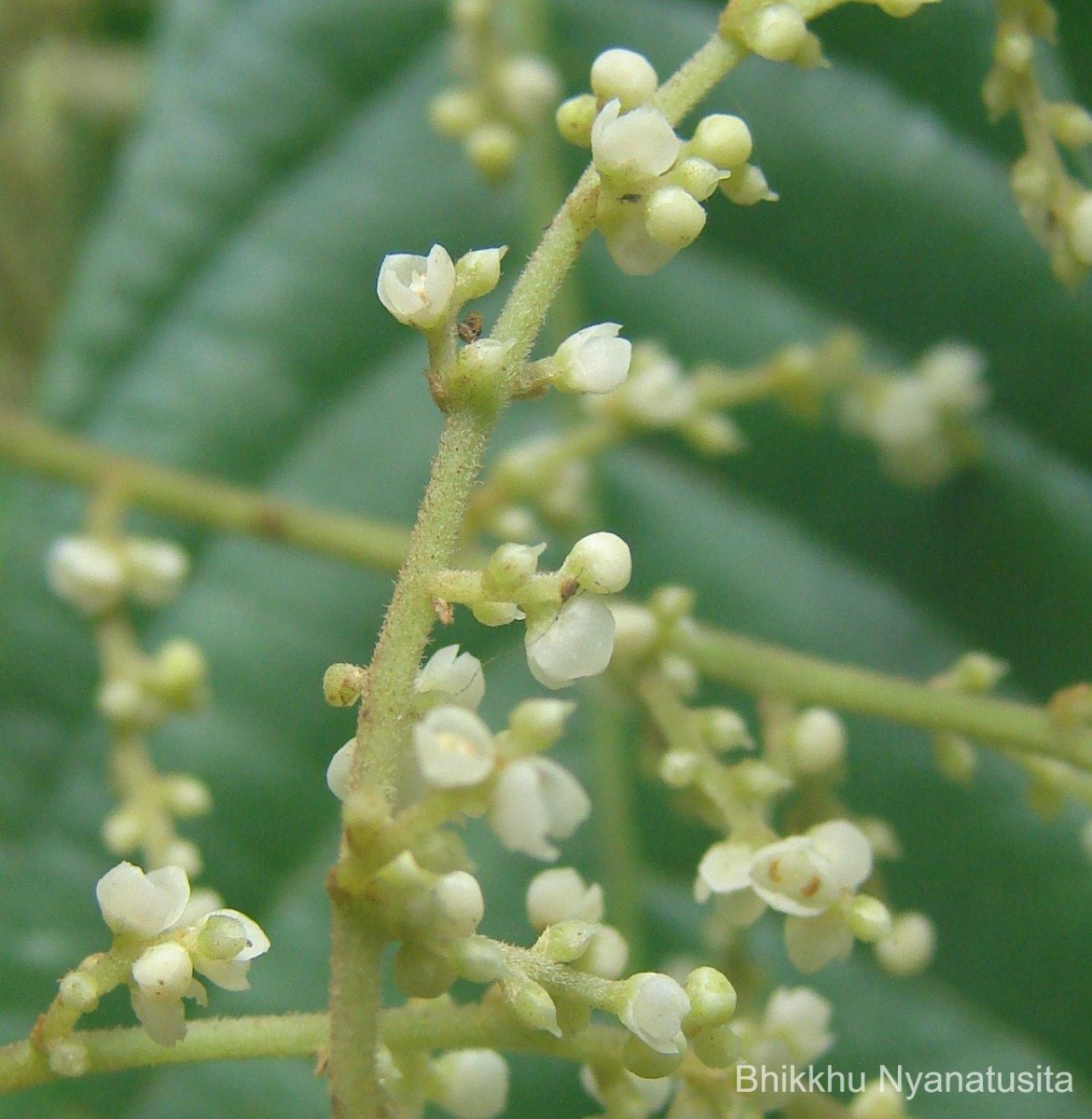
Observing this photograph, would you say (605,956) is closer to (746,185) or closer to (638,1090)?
(638,1090)

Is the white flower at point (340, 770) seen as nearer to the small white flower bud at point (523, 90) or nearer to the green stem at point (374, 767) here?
the green stem at point (374, 767)

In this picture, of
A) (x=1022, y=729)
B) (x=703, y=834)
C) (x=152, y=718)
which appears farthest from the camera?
(x=703, y=834)

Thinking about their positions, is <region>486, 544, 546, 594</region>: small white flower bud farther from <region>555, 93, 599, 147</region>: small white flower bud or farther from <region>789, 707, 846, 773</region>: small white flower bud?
<region>789, 707, 846, 773</region>: small white flower bud

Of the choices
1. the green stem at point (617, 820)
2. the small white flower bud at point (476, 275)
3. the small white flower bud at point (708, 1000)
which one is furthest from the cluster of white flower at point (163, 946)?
the green stem at point (617, 820)

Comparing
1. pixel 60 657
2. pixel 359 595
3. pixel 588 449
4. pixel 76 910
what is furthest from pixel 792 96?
pixel 76 910

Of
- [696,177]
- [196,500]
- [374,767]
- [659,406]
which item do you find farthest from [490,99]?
[374,767]

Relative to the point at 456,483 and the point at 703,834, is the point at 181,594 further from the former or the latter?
the point at 456,483
